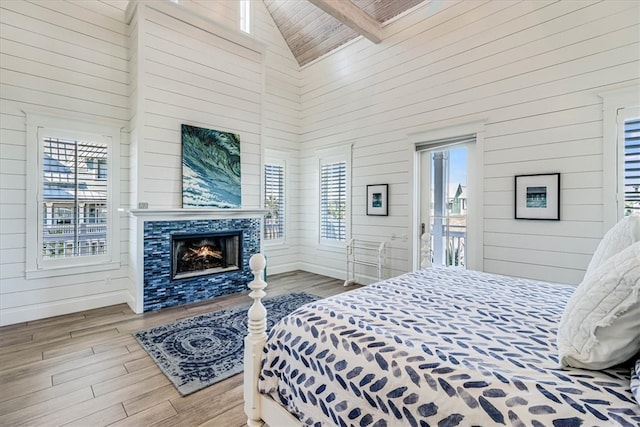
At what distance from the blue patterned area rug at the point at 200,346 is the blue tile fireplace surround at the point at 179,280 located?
65 cm

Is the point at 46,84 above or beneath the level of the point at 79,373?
above

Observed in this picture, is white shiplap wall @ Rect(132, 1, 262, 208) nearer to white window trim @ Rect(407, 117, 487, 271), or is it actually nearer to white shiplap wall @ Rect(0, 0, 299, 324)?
white shiplap wall @ Rect(0, 0, 299, 324)

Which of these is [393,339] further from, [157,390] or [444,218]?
[444,218]

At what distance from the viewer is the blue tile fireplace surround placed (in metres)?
3.75

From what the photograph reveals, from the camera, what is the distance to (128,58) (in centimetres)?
405

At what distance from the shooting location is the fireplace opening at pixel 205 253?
4074mm

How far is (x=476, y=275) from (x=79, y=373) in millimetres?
3319

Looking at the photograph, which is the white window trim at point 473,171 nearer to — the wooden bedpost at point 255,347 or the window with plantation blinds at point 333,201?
the window with plantation blinds at point 333,201

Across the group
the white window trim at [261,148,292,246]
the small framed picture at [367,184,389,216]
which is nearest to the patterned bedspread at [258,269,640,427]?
the small framed picture at [367,184,389,216]

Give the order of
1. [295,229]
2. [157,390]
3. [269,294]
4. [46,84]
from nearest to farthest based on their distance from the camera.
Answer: [157,390], [46,84], [269,294], [295,229]

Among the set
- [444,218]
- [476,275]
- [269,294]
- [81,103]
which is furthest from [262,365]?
[81,103]

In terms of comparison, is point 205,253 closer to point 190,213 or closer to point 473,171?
point 190,213

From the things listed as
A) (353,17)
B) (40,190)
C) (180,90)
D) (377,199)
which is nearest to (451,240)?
(377,199)

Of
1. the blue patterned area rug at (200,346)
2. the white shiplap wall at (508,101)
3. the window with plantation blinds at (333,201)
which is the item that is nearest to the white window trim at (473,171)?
the white shiplap wall at (508,101)
